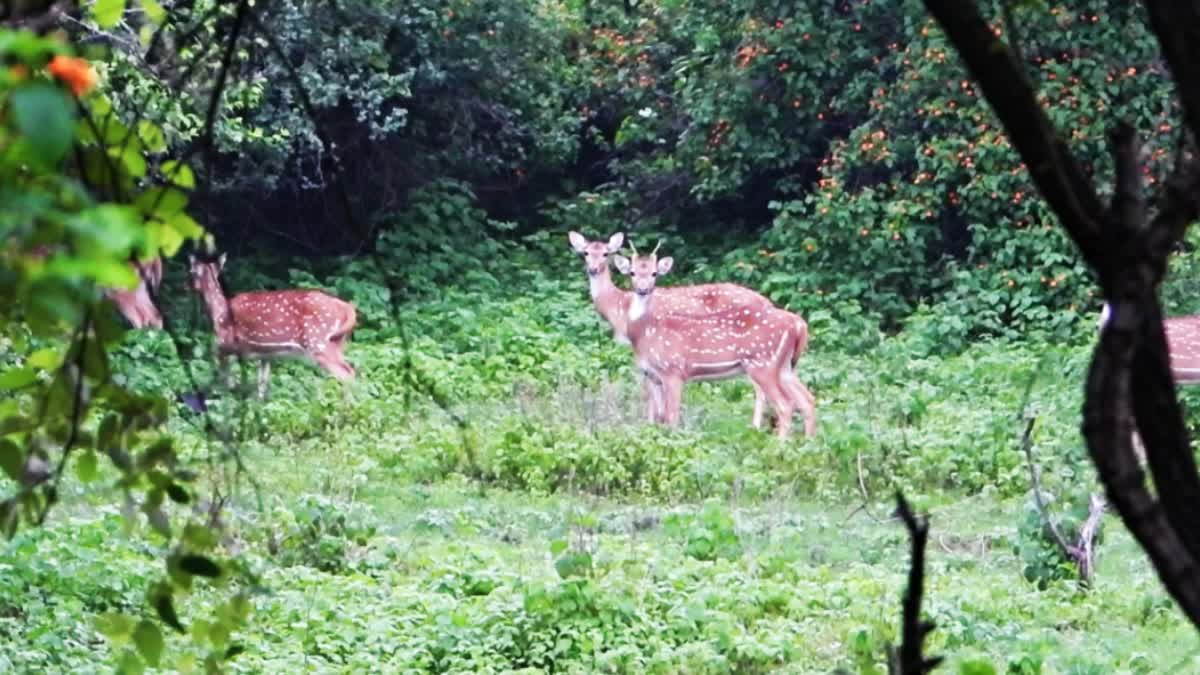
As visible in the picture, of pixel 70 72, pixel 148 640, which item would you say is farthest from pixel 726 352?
pixel 70 72

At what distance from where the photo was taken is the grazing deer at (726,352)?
13258mm

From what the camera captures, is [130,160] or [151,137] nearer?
[130,160]

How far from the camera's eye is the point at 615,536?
29.3 ft

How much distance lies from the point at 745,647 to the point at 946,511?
3632mm

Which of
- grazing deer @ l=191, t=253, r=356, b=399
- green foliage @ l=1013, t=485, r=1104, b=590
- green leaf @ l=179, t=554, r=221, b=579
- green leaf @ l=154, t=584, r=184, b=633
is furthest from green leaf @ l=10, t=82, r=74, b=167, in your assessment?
grazing deer @ l=191, t=253, r=356, b=399

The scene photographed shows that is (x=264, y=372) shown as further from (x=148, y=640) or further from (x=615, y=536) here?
(x=148, y=640)

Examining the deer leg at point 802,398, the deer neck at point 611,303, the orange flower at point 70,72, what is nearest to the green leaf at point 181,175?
the orange flower at point 70,72

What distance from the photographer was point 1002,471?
10.6 m

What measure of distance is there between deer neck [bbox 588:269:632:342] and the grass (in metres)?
0.32

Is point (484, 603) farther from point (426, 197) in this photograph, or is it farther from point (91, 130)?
point (426, 197)

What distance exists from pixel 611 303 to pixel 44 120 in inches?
541

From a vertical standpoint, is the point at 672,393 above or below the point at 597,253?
below

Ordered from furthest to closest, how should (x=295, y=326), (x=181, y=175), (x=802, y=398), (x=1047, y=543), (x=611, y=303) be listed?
1. (x=611, y=303)
2. (x=295, y=326)
3. (x=802, y=398)
4. (x=1047, y=543)
5. (x=181, y=175)

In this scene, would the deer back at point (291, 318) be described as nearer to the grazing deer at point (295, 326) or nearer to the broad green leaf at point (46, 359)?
the grazing deer at point (295, 326)
